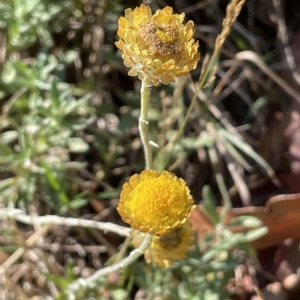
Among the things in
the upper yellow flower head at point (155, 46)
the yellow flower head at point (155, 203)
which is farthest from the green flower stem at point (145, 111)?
the yellow flower head at point (155, 203)

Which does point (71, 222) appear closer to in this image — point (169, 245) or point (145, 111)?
point (169, 245)

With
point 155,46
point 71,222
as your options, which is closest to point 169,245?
point 71,222

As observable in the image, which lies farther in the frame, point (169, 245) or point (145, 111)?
point (169, 245)

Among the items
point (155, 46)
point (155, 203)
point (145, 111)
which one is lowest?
point (155, 203)

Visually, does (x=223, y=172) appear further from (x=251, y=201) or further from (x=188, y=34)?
(x=188, y=34)

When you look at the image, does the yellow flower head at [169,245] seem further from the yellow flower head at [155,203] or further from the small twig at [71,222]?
the yellow flower head at [155,203]

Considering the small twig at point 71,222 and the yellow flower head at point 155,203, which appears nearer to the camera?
the yellow flower head at point 155,203
